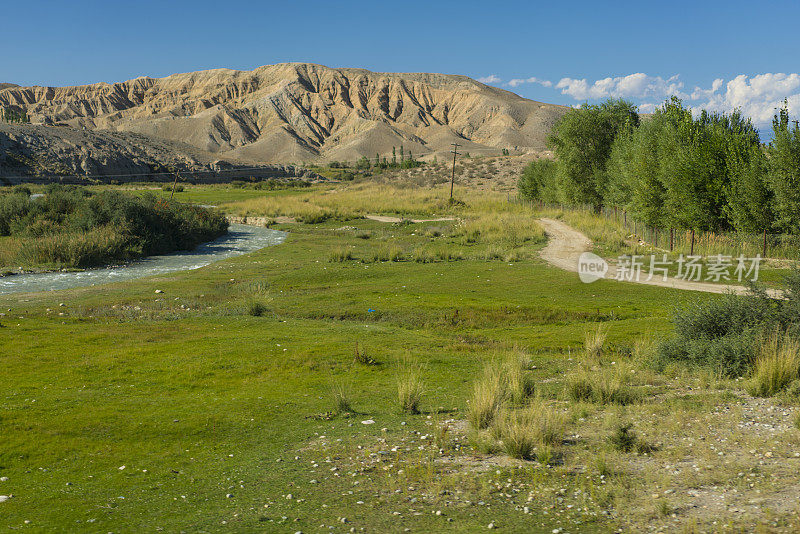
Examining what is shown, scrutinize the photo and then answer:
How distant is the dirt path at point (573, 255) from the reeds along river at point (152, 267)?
69.3ft

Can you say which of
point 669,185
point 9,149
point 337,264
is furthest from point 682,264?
point 9,149

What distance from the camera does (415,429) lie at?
980 centimetres

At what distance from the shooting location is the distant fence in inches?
1184

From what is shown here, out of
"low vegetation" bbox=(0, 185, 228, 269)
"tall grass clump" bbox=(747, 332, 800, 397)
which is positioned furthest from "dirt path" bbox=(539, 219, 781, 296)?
"low vegetation" bbox=(0, 185, 228, 269)

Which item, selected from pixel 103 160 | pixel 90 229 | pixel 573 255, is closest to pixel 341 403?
pixel 573 255

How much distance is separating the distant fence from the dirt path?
158 inches

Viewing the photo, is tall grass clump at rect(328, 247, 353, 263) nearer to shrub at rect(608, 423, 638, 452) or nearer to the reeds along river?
the reeds along river

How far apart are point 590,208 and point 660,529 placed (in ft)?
184

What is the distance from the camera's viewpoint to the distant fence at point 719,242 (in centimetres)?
3008

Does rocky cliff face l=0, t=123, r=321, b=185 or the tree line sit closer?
the tree line

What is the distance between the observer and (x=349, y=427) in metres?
10.0

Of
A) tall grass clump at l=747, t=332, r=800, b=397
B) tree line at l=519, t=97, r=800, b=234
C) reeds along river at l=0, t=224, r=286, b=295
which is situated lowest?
reeds along river at l=0, t=224, r=286, b=295

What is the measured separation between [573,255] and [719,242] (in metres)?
7.90

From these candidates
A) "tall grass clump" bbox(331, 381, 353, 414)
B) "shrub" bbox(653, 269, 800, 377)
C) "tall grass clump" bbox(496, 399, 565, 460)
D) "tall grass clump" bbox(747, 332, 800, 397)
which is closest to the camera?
"tall grass clump" bbox(496, 399, 565, 460)
